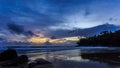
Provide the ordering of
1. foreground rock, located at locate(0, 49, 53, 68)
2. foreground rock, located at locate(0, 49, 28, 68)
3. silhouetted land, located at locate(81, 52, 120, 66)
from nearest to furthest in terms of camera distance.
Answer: foreground rock, located at locate(0, 49, 53, 68)
foreground rock, located at locate(0, 49, 28, 68)
silhouetted land, located at locate(81, 52, 120, 66)

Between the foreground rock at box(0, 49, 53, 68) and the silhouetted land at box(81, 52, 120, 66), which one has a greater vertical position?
the foreground rock at box(0, 49, 53, 68)

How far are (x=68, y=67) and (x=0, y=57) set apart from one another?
1104cm

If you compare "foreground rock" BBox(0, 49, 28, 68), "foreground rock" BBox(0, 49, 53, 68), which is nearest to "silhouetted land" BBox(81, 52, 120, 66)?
"foreground rock" BBox(0, 49, 53, 68)

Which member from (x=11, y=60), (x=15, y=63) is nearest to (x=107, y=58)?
(x=11, y=60)

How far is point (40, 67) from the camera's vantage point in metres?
25.4

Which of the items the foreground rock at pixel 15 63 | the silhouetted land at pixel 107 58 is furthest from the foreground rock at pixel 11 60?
the silhouetted land at pixel 107 58

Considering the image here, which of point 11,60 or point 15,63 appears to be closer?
point 15,63

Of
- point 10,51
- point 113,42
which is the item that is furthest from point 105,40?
point 10,51

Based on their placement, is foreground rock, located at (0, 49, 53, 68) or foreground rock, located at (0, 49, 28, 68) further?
foreground rock, located at (0, 49, 28, 68)

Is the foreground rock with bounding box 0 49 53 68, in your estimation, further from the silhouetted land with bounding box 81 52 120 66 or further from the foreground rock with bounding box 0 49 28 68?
the silhouetted land with bounding box 81 52 120 66

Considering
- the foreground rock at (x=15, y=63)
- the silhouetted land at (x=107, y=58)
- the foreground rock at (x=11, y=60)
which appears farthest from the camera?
the silhouetted land at (x=107, y=58)

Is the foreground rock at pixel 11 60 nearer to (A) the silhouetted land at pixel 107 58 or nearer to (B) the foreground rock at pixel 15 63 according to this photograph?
(B) the foreground rock at pixel 15 63

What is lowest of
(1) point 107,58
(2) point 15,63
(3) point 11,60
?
(1) point 107,58

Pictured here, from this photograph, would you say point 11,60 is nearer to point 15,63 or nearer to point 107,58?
point 15,63
